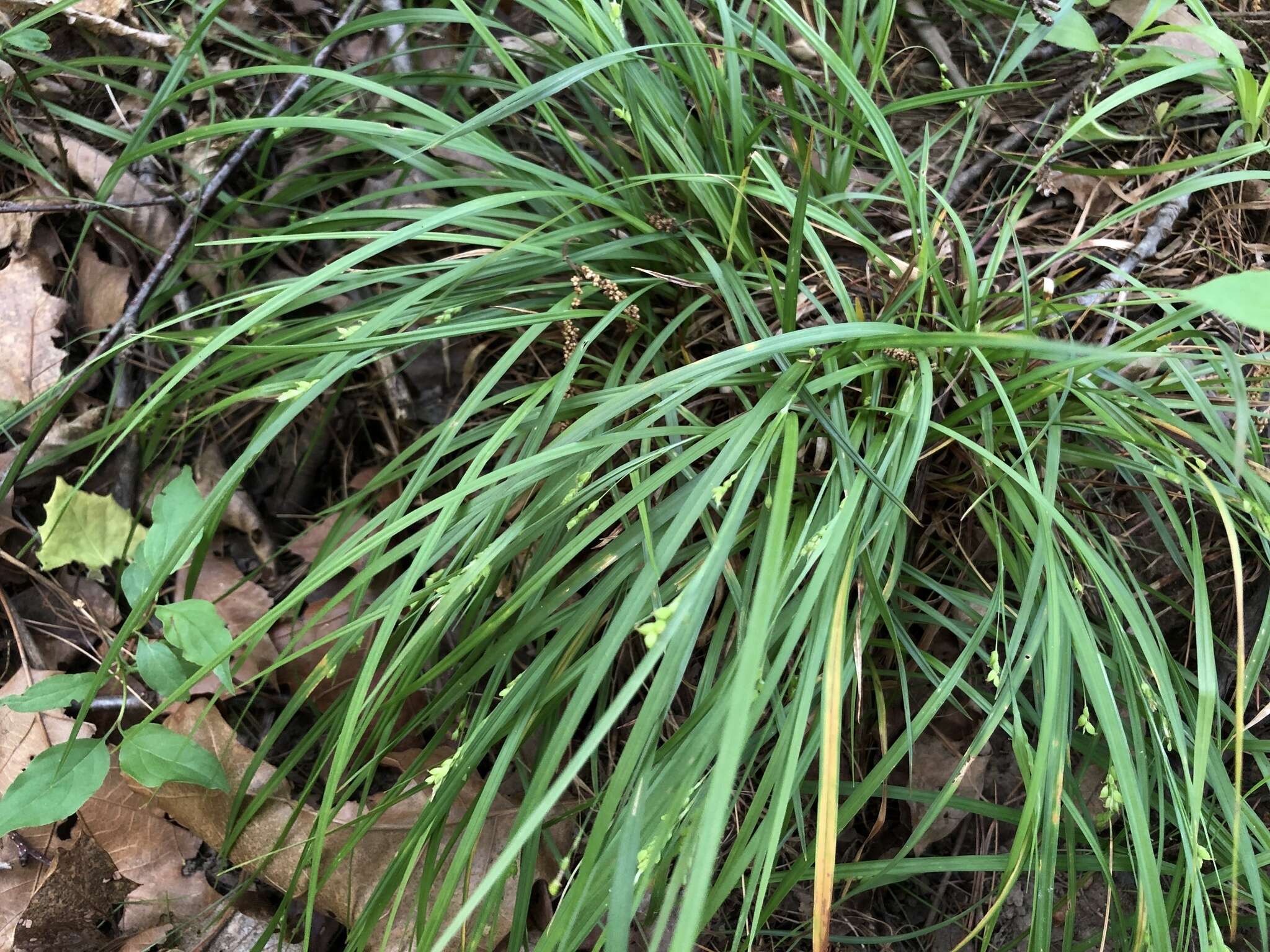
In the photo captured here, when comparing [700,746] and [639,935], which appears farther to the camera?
[639,935]

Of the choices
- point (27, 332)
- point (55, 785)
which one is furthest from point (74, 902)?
point (27, 332)

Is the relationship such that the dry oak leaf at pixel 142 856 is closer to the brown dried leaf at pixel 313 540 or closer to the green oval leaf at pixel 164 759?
the green oval leaf at pixel 164 759

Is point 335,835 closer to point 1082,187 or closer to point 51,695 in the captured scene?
point 51,695

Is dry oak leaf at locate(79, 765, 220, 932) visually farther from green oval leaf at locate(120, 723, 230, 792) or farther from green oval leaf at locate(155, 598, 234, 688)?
green oval leaf at locate(155, 598, 234, 688)

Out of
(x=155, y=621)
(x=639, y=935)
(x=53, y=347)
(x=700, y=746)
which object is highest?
(x=53, y=347)

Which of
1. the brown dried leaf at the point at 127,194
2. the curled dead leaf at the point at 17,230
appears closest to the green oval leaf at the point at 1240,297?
the brown dried leaf at the point at 127,194

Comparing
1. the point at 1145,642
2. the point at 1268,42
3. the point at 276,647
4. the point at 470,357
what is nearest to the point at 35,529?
the point at 276,647

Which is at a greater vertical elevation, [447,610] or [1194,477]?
[447,610]

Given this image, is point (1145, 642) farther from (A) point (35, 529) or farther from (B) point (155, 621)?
(A) point (35, 529)
